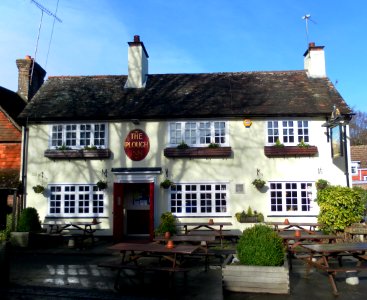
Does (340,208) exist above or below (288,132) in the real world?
below

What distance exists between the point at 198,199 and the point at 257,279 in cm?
768

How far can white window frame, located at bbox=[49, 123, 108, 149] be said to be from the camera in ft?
→ 50.9

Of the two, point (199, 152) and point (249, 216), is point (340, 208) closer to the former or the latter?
point (249, 216)

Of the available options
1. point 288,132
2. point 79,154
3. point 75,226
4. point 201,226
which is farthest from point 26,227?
point 288,132

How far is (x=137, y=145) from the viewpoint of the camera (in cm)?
1527

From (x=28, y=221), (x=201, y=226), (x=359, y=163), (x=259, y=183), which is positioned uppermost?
(x=359, y=163)

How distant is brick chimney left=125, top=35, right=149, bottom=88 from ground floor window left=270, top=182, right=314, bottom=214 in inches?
299

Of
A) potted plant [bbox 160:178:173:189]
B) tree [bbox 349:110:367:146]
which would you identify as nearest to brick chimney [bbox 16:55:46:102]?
potted plant [bbox 160:178:173:189]

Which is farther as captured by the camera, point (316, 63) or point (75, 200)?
point (316, 63)

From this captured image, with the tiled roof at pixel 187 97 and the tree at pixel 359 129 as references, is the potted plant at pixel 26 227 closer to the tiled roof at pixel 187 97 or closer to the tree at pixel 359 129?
the tiled roof at pixel 187 97

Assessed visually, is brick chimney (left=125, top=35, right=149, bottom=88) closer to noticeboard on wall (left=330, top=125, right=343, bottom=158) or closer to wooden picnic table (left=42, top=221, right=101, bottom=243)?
wooden picnic table (left=42, top=221, right=101, bottom=243)

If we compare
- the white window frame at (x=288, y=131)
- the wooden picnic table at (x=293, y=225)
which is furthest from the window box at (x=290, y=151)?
the wooden picnic table at (x=293, y=225)

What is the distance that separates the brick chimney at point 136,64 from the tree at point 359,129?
43187 mm

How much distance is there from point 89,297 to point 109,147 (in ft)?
30.5
